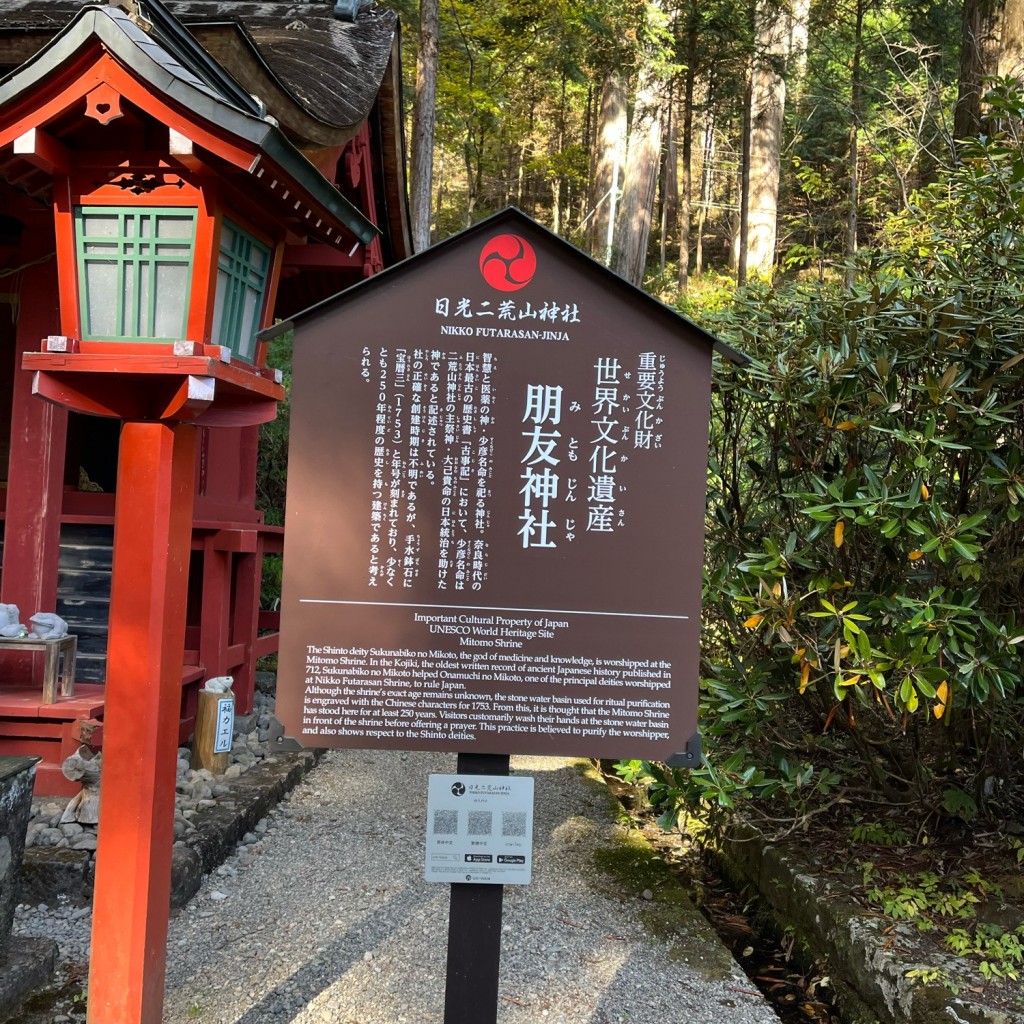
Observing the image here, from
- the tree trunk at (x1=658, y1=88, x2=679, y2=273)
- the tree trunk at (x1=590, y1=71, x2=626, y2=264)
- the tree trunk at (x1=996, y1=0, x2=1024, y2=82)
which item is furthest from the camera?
the tree trunk at (x1=658, y1=88, x2=679, y2=273)

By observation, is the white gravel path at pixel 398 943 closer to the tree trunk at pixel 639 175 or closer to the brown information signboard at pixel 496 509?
the brown information signboard at pixel 496 509

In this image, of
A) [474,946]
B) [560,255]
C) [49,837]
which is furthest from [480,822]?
[49,837]

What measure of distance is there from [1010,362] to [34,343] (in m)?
4.87

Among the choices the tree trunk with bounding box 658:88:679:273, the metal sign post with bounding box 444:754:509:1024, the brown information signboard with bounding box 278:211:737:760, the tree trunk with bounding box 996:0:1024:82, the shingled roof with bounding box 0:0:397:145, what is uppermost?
the tree trunk with bounding box 658:88:679:273

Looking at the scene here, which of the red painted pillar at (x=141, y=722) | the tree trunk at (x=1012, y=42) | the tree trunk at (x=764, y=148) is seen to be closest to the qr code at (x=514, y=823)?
the red painted pillar at (x=141, y=722)

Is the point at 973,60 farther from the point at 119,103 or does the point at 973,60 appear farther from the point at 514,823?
the point at 514,823

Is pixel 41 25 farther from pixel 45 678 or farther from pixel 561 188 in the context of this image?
pixel 561 188

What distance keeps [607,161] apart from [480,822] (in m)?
14.2

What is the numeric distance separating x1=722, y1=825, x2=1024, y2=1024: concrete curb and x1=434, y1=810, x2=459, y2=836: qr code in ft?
6.41

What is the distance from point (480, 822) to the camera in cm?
246

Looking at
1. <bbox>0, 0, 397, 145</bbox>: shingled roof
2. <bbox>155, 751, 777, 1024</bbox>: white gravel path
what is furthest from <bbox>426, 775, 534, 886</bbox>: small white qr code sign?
<bbox>0, 0, 397, 145</bbox>: shingled roof

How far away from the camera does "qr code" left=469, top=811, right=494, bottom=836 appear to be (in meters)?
2.45

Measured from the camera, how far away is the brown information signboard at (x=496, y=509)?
2.40 metres

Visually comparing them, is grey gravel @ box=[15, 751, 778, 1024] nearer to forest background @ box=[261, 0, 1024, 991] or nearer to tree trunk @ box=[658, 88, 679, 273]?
forest background @ box=[261, 0, 1024, 991]
